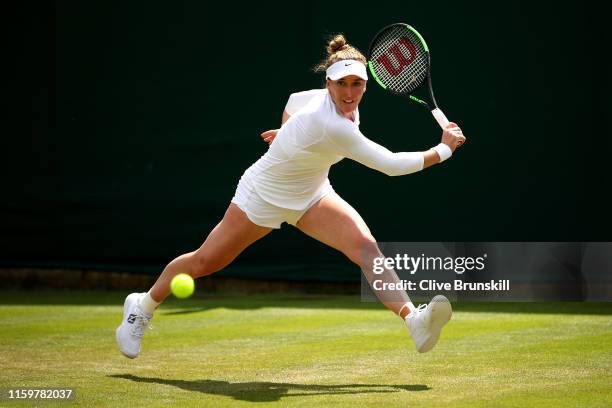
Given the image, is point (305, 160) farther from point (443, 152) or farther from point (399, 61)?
point (399, 61)

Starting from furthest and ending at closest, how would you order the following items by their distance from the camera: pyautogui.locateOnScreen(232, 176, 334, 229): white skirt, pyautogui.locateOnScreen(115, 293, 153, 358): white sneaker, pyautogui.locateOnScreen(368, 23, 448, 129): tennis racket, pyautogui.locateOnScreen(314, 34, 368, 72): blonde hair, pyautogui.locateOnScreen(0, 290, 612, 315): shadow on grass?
pyautogui.locateOnScreen(0, 290, 612, 315): shadow on grass → pyautogui.locateOnScreen(368, 23, 448, 129): tennis racket → pyautogui.locateOnScreen(115, 293, 153, 358): white sneaker → pyautogui.locateOnScreen(232, 176, 334, 229): white skirt → pyautogui.locateOnScreen(314, 34, 368, 72): blonde hair

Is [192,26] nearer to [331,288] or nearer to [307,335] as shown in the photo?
[331,288]

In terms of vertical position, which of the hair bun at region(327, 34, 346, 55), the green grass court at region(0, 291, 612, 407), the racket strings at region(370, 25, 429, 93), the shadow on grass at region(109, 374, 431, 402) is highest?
the racket strings at region(370, 25, 429, 93)

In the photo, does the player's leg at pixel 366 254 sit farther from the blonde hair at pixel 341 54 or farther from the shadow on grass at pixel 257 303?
the shadow on grass at pixel 257 303

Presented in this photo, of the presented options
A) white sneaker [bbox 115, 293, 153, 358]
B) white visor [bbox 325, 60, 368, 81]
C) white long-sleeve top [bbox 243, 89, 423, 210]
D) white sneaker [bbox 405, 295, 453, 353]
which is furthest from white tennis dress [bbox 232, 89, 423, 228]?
white sneaker [bbox 115, 293, 153, 358]

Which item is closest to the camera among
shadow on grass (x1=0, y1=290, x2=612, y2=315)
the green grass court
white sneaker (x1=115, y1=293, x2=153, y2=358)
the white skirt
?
the green grass court

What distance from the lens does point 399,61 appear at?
210 inches

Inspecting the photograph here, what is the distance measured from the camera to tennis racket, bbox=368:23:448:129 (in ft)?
17.3

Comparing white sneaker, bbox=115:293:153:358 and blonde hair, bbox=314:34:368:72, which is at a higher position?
blonde hair, bbox=314:34:368:72

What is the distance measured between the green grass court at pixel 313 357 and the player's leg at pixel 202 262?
20cm

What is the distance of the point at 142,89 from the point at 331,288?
8.42ft

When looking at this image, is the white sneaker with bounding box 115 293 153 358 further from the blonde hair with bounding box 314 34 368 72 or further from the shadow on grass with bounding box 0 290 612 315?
the shadow on grass with bounding box 0 290 612 315

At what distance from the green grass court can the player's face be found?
1289mm

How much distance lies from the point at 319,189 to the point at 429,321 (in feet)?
3.01
